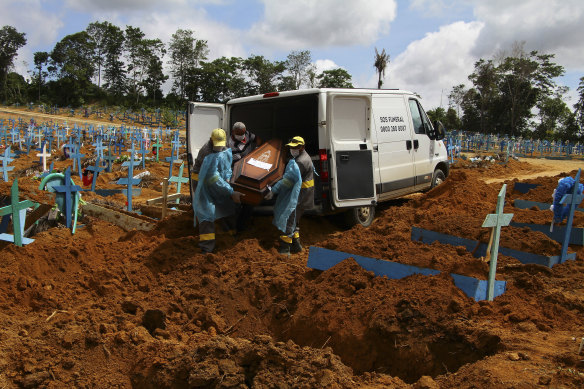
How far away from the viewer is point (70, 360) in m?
3.25

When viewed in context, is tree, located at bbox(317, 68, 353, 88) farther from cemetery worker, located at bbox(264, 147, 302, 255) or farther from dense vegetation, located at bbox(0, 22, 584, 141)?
cemetery worker, located at bbox(264, 147, 302, 255)

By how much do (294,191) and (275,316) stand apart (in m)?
1.93

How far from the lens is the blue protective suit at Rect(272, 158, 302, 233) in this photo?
234 inches

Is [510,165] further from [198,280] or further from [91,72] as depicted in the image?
[91,72]

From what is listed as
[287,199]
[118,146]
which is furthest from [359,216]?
[118,146]

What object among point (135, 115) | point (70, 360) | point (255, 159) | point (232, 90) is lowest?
point (70, 360)

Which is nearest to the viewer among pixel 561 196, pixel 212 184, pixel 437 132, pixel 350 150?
pixel 212 184

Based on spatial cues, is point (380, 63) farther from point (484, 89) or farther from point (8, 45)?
point (8, 45)

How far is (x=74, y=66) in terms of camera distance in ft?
222

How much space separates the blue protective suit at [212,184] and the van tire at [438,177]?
16.1 feet

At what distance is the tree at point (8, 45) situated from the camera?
64.6 metres

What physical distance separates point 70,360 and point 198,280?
185 cm

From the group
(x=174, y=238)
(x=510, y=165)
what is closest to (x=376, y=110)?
(x=174, y=238)

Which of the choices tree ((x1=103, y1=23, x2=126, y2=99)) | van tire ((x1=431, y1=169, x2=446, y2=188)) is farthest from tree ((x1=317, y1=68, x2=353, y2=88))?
van tire ((x1=431, y1=169, x2=446, y2=188))
